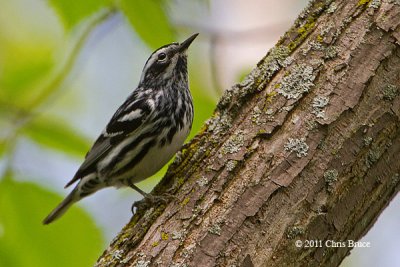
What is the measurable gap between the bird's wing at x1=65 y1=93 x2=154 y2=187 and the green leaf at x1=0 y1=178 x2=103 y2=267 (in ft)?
4.69

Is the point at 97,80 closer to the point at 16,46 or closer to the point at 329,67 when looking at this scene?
the point at 16,46

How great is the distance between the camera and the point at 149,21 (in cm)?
306

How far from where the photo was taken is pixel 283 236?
3139 mm

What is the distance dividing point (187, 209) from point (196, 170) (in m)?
0.29

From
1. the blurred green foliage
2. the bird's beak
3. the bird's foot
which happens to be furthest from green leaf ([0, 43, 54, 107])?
the bird's beak

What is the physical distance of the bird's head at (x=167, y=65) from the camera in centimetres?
545

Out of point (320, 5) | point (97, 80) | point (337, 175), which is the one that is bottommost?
point (337, 175)

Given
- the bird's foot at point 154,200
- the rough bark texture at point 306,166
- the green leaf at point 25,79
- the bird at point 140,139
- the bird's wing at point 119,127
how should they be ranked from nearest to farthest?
the rough bark texture at point 306,166, the bird's foot at point 154,200, the green leaf at point 25,79, the bird at point 140,139, the bird's wing at point 119,127

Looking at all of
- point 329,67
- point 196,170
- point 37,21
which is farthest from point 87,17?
point 37,21

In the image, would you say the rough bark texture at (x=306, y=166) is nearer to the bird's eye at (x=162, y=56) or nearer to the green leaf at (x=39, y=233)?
the green leaf at (x=39, y=233)

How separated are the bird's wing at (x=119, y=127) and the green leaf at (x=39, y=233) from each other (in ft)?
4.69

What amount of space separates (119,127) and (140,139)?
28 cm

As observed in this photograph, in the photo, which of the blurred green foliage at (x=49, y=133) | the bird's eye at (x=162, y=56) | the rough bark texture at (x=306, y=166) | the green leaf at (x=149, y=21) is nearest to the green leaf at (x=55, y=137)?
the blurred green foliage at (x=49, y=133)

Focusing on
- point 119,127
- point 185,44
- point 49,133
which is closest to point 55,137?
point 49,133
